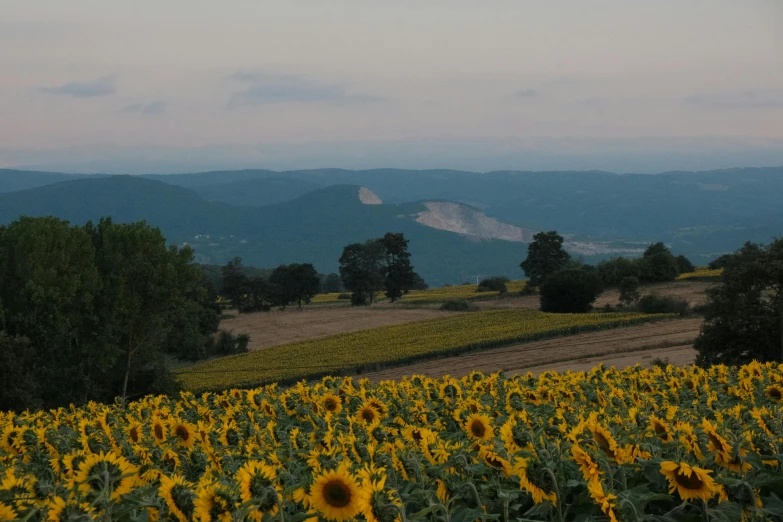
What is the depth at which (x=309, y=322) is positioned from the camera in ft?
232

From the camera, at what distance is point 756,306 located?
27.5m

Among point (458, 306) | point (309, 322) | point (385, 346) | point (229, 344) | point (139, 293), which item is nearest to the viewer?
point (139, 293)

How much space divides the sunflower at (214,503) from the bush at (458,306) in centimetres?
6684

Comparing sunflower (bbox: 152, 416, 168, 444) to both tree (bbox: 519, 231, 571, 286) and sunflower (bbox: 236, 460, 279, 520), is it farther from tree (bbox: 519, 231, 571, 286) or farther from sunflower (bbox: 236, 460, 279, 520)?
tree (bbox: 519, 231, 571, 286)

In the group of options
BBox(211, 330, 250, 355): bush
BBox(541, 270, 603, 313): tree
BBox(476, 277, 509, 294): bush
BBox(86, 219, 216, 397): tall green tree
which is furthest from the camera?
BBox(476, 277, 509, 294): bush

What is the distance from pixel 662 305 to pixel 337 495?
55.7 meters

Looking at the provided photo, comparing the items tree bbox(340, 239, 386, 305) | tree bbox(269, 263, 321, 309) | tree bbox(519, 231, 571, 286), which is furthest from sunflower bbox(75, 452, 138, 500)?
tree bbox(340, 239, 386, 305)

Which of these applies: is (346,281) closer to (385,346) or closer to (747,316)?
(385,346)

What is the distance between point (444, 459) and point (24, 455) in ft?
12.9

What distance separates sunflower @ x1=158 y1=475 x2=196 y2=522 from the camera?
152 inches

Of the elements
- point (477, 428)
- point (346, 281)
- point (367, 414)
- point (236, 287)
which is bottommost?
point (236, 287)

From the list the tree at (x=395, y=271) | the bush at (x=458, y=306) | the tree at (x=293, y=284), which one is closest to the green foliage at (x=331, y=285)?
the tree at (x=395, y=271)

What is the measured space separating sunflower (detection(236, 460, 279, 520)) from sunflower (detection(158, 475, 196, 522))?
0.27 metres

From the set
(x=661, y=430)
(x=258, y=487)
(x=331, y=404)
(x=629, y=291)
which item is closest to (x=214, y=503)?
(x=258, y=487)
